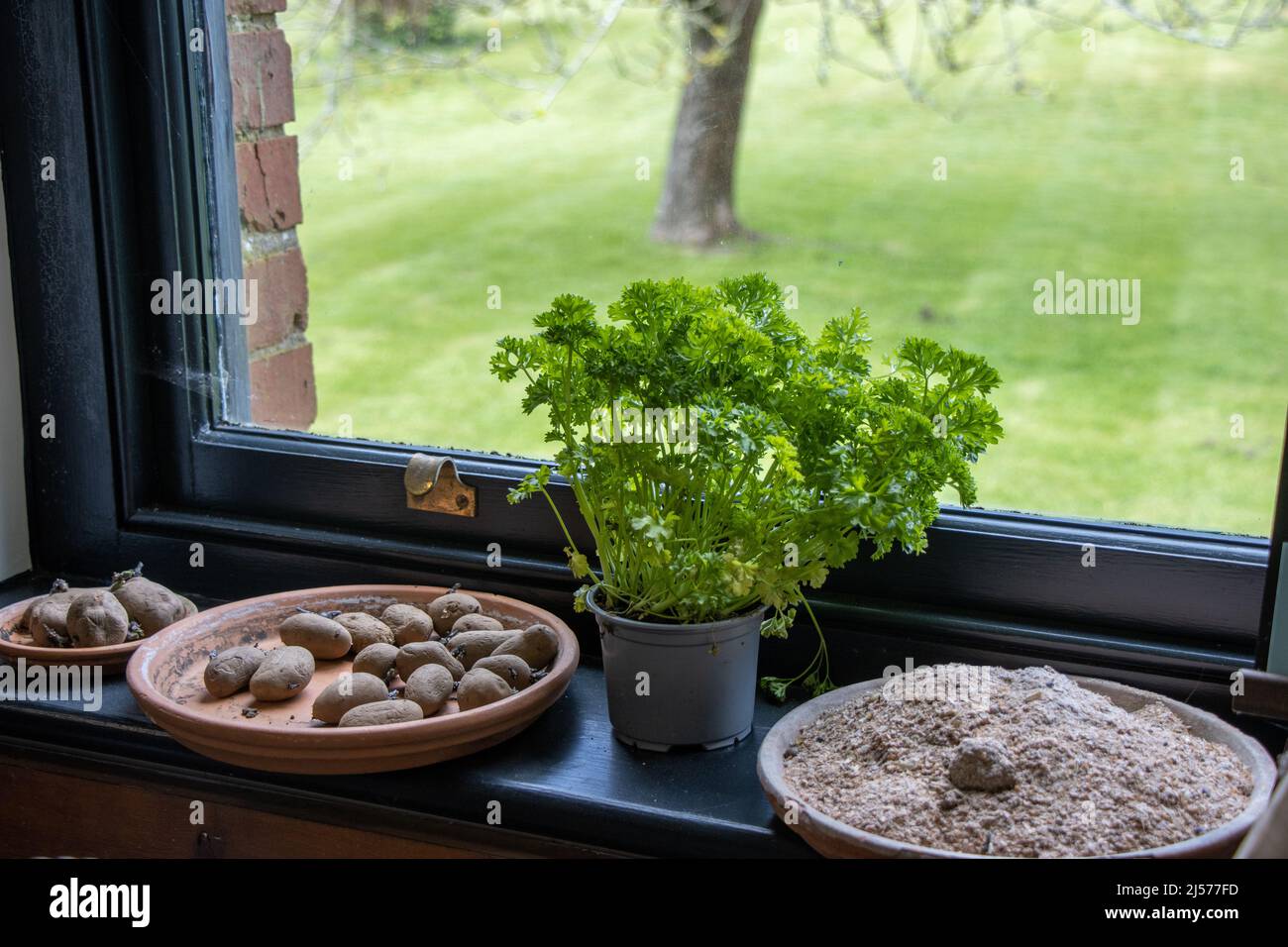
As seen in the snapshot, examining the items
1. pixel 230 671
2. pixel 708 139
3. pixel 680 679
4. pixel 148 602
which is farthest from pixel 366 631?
pixel 708 139

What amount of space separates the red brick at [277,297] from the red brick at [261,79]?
0.17 metres

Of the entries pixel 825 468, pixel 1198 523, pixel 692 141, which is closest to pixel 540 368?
pixel 825 468

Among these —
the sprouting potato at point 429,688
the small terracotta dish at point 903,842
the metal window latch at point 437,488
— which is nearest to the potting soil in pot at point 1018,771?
the small terracotta dish at point 903,842

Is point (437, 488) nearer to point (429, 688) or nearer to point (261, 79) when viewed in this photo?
point (429, 688)

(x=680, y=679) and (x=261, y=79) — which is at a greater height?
(x=261, y=79)

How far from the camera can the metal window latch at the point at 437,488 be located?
5.16ft

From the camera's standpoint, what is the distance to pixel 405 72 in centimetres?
162

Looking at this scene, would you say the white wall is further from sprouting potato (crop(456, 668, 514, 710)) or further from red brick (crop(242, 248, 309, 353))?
sprouting potato (crop(456, 668, 514, 710))

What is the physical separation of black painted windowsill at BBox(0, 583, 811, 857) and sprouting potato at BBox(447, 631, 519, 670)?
0.31 ft

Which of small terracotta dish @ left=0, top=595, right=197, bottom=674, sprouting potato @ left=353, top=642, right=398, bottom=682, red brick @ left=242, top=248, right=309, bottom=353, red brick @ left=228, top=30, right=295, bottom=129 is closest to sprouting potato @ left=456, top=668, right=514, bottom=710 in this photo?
sprouting potato @ left=353, top=642, right=398, bottom=682

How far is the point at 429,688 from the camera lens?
1311 millimetres

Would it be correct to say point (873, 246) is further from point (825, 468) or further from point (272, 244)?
point (272, 244)

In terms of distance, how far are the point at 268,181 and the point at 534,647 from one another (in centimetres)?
73

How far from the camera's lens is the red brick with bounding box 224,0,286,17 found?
63.7 inches
